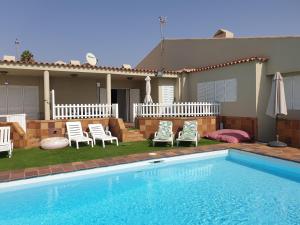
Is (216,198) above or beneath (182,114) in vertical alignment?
beneath

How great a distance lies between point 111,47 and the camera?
94.7 feet

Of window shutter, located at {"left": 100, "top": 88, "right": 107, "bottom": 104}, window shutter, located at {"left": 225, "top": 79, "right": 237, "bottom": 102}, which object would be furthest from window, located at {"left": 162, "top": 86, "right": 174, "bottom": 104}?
window shutter, located at {"left": 225, "top": 79, "right": 237, "bottom": 102}

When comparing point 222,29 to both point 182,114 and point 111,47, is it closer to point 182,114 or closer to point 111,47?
point 182,114

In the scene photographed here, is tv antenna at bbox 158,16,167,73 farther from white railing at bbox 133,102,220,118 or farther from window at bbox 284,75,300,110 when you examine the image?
window at bbox 284,75,300,110

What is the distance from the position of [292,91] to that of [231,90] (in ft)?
10.2

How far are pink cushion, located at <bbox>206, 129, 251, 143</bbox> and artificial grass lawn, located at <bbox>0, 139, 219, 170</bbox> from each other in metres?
1.17

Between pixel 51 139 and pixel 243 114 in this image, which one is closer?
pixel 51 139

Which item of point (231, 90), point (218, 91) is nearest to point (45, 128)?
point (218, 91)

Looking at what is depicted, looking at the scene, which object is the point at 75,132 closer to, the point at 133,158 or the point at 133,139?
the point at 133,139

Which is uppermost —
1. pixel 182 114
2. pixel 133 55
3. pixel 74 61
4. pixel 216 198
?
pixel 133 55

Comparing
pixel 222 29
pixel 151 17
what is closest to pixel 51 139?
pixel 151 17

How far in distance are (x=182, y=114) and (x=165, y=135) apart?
8.99 feet

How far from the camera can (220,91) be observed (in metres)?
15.9

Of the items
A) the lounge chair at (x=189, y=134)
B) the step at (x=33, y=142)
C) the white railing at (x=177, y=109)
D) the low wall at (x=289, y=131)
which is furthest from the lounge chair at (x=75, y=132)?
the low wall at (x=289, y=131)
